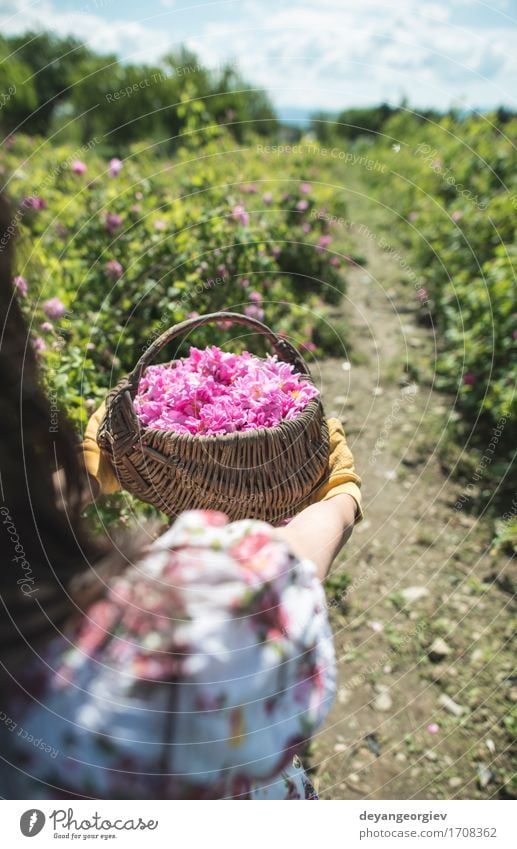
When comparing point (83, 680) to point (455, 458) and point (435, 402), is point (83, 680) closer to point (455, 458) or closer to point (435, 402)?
point (455, 458)

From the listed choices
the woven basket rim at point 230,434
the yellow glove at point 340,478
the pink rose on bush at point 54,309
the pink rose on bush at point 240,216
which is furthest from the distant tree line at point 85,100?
the woven basket rim at point 230,434

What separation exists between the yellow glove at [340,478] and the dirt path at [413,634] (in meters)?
0.84

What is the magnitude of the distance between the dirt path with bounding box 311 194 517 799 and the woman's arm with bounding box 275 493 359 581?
0.88m

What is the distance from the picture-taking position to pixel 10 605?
66 cm

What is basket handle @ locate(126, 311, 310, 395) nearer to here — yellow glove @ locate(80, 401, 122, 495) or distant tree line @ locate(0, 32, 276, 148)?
yellow glove @ locate(80, 401, 122, 495)

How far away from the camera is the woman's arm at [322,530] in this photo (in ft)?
3.07

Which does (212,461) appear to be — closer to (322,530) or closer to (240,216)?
(322,530)

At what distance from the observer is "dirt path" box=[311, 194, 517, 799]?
158 centimetres

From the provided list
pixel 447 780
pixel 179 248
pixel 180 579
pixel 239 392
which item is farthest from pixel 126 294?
pixel 447 780

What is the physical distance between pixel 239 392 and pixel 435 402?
7.35ft

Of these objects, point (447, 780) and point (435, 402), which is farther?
point (435, 402)

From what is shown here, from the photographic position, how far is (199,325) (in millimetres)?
1212

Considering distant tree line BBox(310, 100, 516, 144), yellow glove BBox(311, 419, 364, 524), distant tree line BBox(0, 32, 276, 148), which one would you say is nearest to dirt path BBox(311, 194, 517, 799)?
yellow glove BBox(311, 419, 364, 524)

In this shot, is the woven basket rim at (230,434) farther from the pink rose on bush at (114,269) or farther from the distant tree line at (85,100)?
the distant tree line at (85,100)
